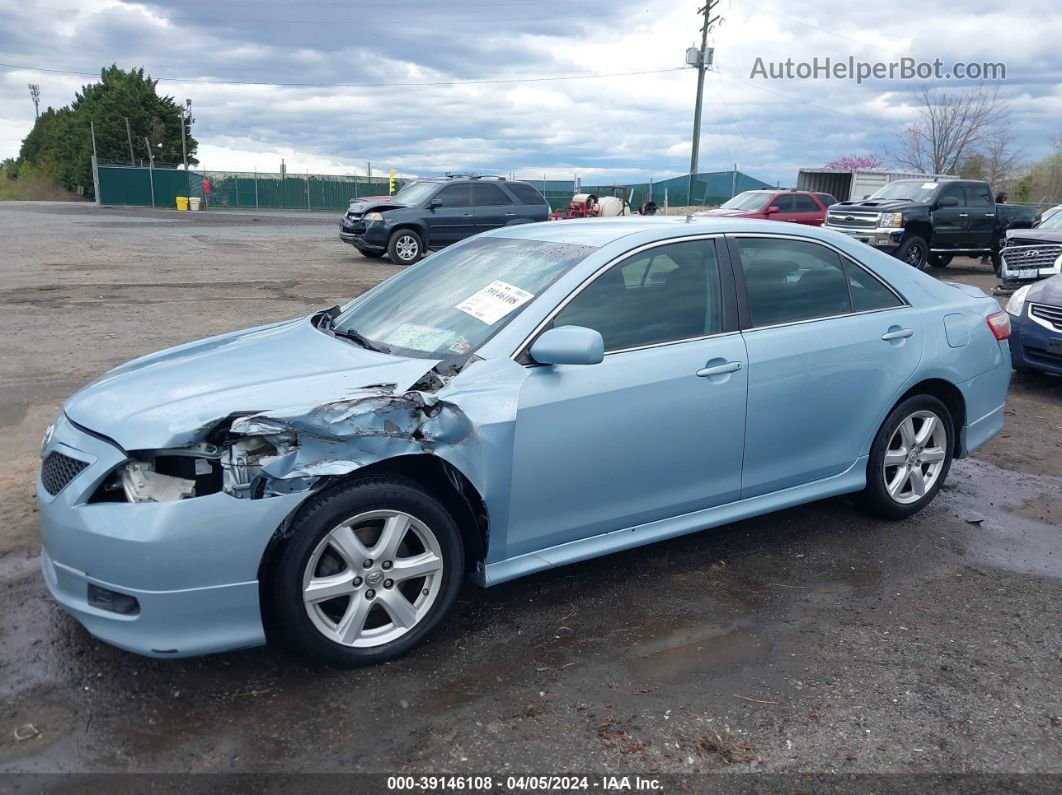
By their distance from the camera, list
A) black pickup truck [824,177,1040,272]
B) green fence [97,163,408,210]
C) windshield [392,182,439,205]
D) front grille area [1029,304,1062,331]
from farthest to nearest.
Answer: green fence [97,163,408,210]
windshield [392,182,439,205]
black pickup truck [824,177,1040,272]
front grille area [1029,304,1062,331]

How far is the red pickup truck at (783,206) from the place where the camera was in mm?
19558

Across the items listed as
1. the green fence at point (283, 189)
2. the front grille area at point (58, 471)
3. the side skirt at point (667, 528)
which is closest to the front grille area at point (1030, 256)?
the side skirt at point (667, 528)

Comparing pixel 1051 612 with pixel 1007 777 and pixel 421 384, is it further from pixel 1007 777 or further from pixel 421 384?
pixel 421 384


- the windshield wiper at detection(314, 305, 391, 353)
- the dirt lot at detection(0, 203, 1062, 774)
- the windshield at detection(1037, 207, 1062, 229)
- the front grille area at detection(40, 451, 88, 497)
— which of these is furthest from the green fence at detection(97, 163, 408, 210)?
the front grille area at detection(40, 451, 88, 497)

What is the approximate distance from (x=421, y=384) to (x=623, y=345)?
926mm

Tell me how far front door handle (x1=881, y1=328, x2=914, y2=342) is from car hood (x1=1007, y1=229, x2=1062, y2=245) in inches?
393

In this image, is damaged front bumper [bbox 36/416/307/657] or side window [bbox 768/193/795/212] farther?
side window [bbox 768/193/795/212]

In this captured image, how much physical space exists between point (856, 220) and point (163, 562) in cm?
1697

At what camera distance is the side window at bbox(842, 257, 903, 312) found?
4398mm

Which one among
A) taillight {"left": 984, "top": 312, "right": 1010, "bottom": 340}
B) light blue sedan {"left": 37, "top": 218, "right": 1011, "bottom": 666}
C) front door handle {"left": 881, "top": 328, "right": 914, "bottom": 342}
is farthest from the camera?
taillight {"left": 984, "top": 312, "right": 1010, "bottom": 340}

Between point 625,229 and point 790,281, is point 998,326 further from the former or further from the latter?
point 625,229

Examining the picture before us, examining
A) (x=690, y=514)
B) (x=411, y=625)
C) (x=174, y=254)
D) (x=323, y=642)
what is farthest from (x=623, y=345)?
(x=174, y=254)

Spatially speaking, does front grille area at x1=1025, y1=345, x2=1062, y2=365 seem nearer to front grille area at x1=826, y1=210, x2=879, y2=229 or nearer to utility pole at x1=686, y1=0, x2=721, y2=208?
front grille area at x1=826, y1=210, x2=879, y2=229

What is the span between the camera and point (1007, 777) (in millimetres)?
2652
